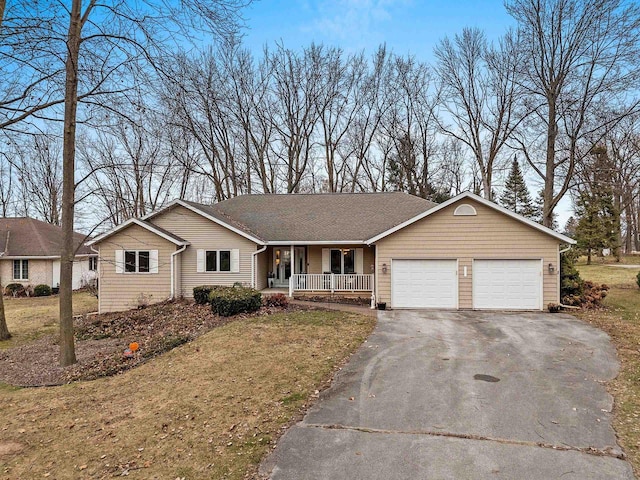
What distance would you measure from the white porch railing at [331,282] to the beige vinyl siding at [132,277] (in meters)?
Result: 5.46

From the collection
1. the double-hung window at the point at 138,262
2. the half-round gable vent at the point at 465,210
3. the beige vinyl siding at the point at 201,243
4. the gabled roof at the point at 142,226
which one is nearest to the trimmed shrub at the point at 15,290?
the gabled roof at the point at 142,226

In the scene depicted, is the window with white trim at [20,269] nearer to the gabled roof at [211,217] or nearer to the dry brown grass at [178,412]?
the gabled roof at [211,217]

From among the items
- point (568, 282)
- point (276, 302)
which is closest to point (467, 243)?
point (568, 282)

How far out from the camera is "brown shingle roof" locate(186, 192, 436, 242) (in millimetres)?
18016

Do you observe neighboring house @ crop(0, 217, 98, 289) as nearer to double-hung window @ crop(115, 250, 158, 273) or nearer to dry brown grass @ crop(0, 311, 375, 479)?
double-hung window @ crop(115, 250, 158, 273)

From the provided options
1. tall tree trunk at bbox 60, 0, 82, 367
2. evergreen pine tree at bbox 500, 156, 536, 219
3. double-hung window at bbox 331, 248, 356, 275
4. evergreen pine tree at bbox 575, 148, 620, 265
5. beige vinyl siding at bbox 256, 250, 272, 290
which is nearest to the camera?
tall tree trunk at bbox 60, 0, 82, 367

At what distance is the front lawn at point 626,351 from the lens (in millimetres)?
5046

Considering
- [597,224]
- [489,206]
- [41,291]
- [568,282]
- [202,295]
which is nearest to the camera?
[489,206]

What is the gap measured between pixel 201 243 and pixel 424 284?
975 centimetres

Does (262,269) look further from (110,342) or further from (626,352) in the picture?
(626,352)

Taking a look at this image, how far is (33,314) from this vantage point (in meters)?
17.2

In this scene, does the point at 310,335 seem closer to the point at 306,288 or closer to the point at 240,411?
the point at 240,411

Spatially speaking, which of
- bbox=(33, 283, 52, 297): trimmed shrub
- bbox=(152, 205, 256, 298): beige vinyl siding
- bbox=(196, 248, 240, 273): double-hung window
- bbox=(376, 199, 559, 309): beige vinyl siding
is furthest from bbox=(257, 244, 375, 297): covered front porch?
bbox=(33, 283, 52, 297): trimmed shrub

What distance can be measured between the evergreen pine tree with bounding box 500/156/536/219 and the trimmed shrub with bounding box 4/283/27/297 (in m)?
49.3
